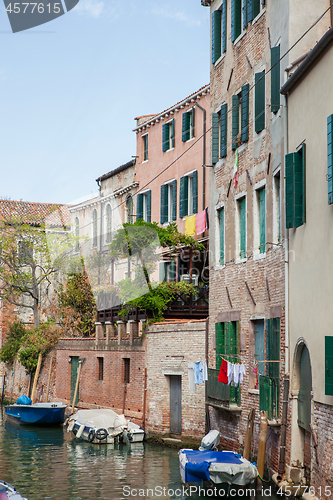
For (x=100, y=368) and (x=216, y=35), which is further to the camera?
(x=100, y=368)

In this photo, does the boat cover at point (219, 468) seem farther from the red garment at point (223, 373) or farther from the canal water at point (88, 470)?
the red garment at point (223, 373)

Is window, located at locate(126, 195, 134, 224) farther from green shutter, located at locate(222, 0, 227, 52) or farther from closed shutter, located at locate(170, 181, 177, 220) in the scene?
green shutter, located at locate(222, 0, 227, 52)

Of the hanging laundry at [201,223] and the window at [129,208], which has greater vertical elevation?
the window at [129,208]

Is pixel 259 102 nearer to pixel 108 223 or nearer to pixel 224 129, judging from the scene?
pixel 224 129

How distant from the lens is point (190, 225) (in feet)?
77.2

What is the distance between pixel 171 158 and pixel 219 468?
614 inches

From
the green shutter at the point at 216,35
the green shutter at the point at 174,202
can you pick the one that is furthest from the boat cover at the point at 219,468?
the green shutter at the point at 174,202

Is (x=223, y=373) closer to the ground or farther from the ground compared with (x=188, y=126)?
closer to the ground

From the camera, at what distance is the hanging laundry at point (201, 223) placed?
73.3 ft

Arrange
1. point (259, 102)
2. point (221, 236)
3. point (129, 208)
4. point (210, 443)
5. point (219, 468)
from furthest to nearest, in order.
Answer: point (129, 208)
point (221, 236)
point (259, 102)
point (210, 443)
point (219, 468)

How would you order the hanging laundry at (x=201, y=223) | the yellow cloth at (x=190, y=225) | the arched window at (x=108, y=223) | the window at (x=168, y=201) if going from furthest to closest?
the arched window at (x=108, y=223) < the window at (x=168, y=201) < the yellow cloth at (x=190, y=225) < the hanging laundry at (x=201, y=223)

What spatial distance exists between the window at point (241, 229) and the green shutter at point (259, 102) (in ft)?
6.84

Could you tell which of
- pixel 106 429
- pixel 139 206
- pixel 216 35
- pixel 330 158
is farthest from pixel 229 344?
pixel 139 206

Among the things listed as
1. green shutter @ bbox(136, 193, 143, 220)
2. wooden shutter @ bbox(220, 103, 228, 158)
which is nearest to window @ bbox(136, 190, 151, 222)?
green shutter @ bbox(136, 193, 143, 220)
